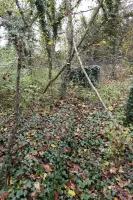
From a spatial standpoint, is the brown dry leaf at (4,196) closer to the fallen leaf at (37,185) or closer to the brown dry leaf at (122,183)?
the fallen leaf at (37,185)

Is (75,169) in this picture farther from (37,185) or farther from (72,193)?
(37,185)

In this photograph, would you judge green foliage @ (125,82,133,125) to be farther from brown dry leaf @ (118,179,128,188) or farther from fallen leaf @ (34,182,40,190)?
fallen leaf @ (34,182,40,190)

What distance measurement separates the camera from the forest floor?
10.0 feet

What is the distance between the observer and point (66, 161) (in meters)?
3.75

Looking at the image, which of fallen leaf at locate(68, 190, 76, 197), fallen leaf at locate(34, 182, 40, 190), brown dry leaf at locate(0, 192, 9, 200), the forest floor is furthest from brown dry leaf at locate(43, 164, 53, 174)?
brown dry leaf at locate(0, 192, 9, 200)

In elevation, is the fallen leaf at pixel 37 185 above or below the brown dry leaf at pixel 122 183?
above

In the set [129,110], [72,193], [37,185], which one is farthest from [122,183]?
[129,110]

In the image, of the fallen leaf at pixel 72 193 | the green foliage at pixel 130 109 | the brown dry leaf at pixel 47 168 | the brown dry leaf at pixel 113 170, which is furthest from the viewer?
the green foliage at pixel 130 109

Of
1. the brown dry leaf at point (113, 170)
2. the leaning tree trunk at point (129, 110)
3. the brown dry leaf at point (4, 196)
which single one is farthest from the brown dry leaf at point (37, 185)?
the leaning tree trunk at point (129, 110)

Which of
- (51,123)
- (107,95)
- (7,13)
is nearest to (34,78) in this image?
(51,123)

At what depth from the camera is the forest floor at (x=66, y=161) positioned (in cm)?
305

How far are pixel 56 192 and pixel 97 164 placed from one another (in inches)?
45.3

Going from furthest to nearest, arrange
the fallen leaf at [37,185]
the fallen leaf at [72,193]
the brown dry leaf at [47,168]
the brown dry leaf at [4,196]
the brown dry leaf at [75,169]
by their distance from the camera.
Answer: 1. the brown dry leaf at [75,169]
2. the brown dry leaf at [47,168]
3. the fallen leaf at [72,193]
4. the fallen leaf at [37,185]
5. the brown dry leaf at [4,196]

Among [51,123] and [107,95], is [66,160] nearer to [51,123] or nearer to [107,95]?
[51,123]
